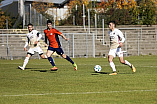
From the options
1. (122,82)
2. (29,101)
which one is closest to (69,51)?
(122,82)

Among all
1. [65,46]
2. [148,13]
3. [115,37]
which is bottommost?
[65,46]

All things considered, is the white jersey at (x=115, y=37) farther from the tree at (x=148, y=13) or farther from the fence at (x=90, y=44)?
the tree at (x=148, y=13)

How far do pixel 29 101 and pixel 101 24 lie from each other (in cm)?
3544

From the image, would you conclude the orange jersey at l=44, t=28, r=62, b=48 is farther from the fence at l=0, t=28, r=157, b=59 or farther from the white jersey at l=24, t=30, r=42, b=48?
the fence at l=0, t=28, r=157, b=59

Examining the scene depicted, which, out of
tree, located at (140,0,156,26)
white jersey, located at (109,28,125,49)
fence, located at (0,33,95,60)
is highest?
tree, located at (140,0,156,26)

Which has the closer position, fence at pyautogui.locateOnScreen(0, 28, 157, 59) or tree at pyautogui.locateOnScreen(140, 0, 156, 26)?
fence at pyautogui.locateOnScreen(0, 28, 157, 59)

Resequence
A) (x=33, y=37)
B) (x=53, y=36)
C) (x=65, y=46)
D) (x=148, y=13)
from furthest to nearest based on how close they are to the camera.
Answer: (x=148, y=13), (x=65, y=46), (x=33, y=37), (x=53, y=36)

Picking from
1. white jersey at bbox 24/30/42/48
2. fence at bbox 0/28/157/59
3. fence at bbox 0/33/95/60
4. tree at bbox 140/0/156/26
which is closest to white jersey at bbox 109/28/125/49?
white jersey at bbox 24/30/42/48

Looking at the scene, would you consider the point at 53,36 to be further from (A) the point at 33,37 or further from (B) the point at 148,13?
(B) the point at 148,13

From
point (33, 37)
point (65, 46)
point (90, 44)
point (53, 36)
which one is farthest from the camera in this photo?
point (90, 44)

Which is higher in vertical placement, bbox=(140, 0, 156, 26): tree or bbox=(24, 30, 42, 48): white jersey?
bbox=(140, 0, 156, 26): tree

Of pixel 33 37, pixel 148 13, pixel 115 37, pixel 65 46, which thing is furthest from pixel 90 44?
pixel 115 37

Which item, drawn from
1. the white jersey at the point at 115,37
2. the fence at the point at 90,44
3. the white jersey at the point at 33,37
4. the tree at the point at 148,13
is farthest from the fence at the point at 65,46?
the white jersey at the point at 115,37

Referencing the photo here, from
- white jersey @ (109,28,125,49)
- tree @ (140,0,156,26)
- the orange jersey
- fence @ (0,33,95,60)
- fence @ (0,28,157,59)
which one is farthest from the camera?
tree @ (140,0,156,26)
